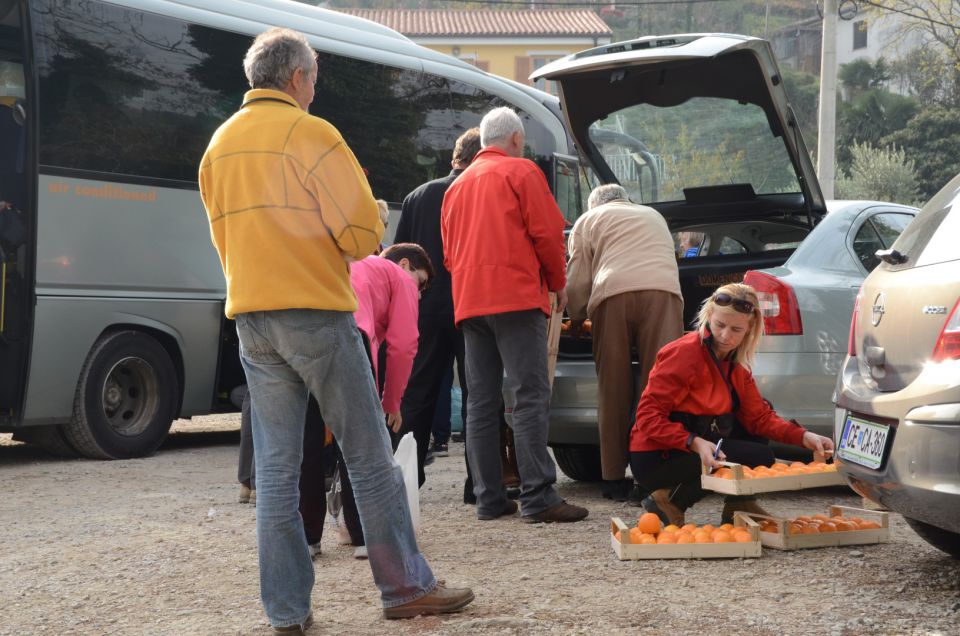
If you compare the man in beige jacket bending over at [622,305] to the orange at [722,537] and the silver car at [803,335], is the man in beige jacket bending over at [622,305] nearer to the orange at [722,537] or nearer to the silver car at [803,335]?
the silver car at [803,335]

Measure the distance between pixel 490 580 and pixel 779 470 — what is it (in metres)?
1.35

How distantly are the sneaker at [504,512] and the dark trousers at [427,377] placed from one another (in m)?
0.37

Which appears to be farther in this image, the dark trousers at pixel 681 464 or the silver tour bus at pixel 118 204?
the silver tour bus at pixel 118 204

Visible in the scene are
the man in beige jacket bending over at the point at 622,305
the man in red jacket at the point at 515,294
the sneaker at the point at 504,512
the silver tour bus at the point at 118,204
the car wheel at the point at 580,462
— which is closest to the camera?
the man in red jacket at the point at 515,294

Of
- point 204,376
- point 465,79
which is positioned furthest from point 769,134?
point 465,79

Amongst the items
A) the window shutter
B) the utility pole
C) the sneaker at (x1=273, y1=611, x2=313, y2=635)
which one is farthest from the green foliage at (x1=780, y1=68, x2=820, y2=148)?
the sneaker at (x1=273, y1=611, x2=313, y2=635)

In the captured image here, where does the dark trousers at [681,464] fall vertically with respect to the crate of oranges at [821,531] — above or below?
above

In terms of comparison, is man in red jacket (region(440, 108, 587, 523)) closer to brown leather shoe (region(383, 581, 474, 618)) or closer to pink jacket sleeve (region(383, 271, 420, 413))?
pink jacket sleeve (region(383, 271, 420, 413))

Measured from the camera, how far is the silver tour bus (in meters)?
8.73

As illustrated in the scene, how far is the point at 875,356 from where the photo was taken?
4215 mm

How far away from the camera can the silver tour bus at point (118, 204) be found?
8.73 m

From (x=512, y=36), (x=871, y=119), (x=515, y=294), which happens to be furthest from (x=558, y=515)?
(x=512, y=36)

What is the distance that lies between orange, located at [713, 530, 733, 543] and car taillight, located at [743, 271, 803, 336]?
141 cm

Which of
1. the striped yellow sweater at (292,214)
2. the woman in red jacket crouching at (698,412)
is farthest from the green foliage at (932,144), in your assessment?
the striped yellow sweater at (292,214)
